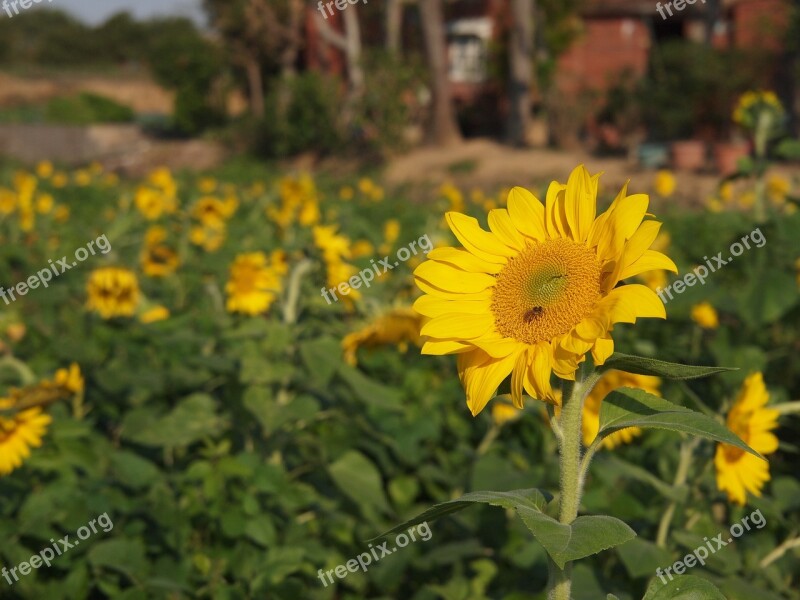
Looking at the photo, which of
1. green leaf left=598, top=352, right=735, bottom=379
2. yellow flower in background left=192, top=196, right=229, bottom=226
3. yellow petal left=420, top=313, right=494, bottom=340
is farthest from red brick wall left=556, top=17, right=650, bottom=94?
green leaf left=598, top=352, right=735, bottom=379

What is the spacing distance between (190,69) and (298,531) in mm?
26093

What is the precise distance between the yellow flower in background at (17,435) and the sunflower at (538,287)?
1508mm

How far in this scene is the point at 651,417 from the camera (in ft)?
4.84

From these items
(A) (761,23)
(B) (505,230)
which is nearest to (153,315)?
(B) (505,230)

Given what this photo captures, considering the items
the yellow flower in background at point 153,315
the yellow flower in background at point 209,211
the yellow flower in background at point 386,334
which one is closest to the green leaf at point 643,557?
the yellow flower in background at point 386,334

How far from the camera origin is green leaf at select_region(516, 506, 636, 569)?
134 cm

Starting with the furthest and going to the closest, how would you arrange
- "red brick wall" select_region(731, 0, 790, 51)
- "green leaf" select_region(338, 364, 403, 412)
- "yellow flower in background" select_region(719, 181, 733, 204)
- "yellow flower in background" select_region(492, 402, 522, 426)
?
"red brick wall" select_region(731, 0, 790, 51) → "yellow flower in background" select_region(719, 181, 733, 204) → "yellow flower in background" select_region(492, 402, 522, 426) → "green leaf" select_region(338, 364, 403, 412)

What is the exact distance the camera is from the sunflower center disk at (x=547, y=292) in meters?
1.50

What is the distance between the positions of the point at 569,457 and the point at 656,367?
0.23 metres

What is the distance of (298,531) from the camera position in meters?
2.76

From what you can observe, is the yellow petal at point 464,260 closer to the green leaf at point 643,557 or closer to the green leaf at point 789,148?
the green leaf at point 643,557

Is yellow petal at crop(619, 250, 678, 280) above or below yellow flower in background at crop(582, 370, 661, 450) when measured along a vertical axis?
above

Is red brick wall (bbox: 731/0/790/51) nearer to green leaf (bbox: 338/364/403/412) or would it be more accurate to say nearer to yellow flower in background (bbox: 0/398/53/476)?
green leaf (bbox: 338/364/403/412)

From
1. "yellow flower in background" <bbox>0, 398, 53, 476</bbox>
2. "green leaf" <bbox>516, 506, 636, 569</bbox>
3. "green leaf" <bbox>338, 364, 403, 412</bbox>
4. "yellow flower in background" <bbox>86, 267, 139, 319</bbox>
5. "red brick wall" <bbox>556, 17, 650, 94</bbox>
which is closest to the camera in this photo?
"green leaf" <bbox>516, 506, 636, 569</bbox>
